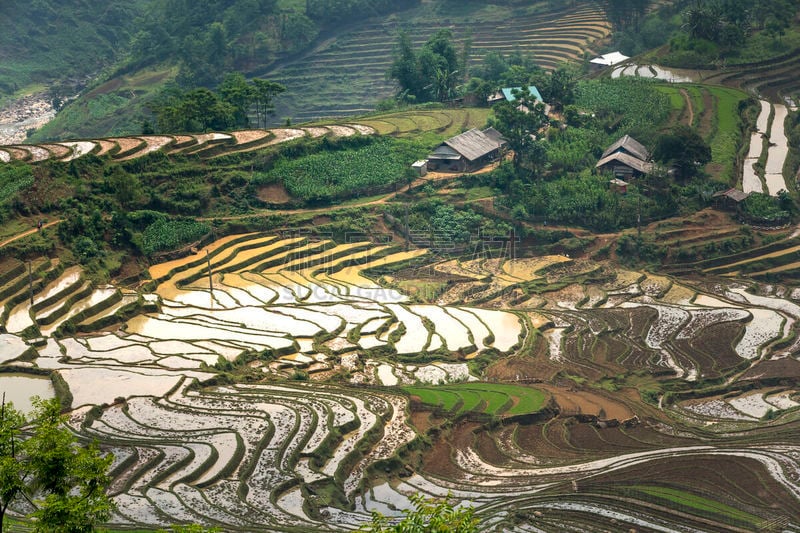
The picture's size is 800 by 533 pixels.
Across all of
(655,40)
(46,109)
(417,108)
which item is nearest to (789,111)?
(655,40)

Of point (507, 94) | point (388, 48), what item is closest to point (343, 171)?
point (507, 94)

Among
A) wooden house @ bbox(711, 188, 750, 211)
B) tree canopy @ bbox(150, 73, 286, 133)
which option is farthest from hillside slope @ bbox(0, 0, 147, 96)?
wooden house @ bbox(711, 188, 750, 211)

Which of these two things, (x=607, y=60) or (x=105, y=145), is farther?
(x=607, y=60)

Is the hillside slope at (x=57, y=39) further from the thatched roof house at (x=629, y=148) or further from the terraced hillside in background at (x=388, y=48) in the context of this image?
the thatched roof house at (x=629, y=148)

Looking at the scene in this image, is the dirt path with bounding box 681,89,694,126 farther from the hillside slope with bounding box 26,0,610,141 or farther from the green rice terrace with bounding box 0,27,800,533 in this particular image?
the hillside slope with bounding box 26,0,610,141

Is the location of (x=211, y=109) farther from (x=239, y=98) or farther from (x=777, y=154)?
(x=777, y=154)

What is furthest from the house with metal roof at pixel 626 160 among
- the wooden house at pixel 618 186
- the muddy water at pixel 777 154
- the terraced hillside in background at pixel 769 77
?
the terraced hillside in background at pixel 769 77

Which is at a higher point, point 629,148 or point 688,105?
point 688,105
